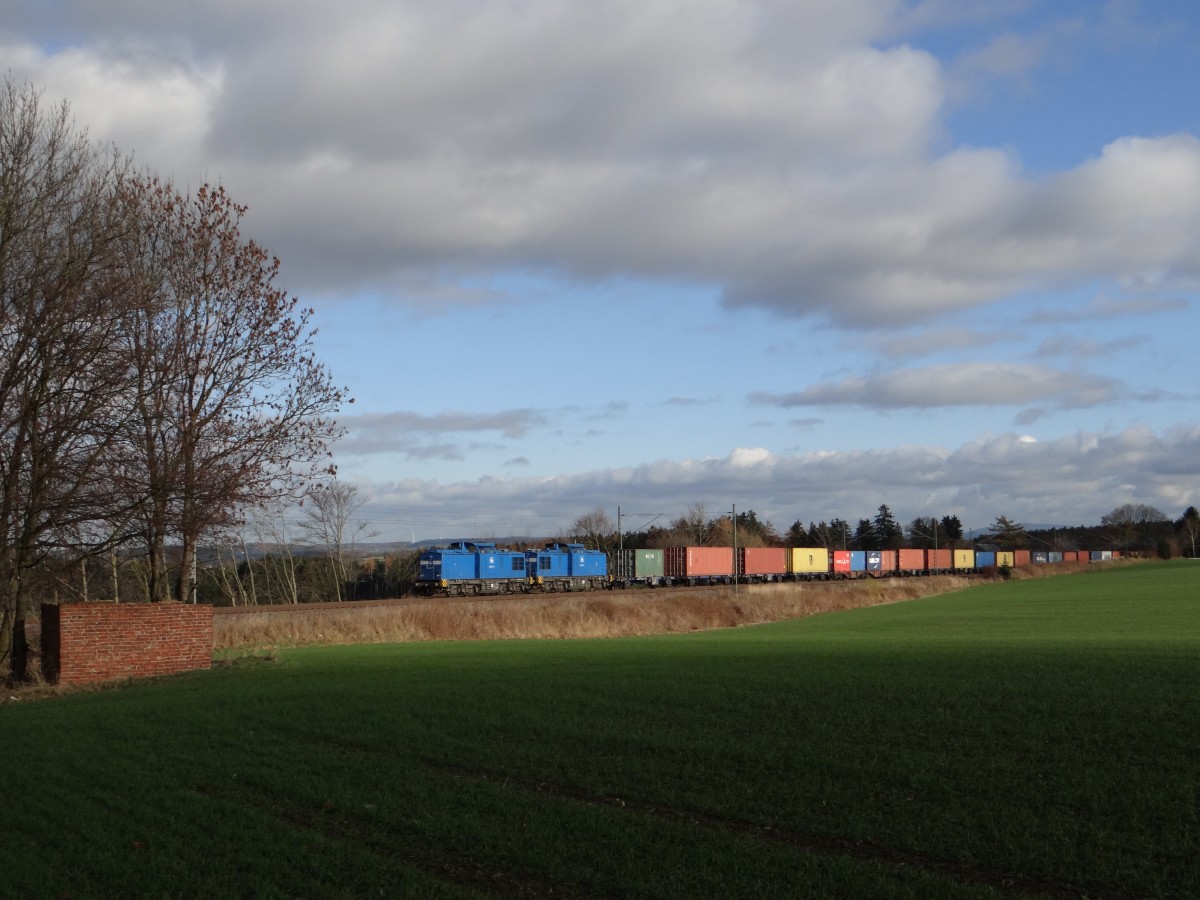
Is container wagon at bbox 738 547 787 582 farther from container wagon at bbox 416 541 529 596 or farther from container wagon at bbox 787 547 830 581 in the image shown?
container wagon at bbox 416 541 529 596

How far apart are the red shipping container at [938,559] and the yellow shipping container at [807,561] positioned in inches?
701

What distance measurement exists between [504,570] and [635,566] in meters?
12.6

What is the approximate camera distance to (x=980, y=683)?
1392 centimetres

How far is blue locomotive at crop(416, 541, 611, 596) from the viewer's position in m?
50.3

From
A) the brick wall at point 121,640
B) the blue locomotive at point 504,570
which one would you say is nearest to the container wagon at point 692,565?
the blue locomotive at point 504,570

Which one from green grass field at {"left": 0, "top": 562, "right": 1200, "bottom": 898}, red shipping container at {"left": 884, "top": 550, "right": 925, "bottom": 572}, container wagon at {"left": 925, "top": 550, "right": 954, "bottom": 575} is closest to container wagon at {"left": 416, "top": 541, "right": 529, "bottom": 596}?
green grass field at {"left": 0, "top": 562, "right": 1200, "bottom": 898}

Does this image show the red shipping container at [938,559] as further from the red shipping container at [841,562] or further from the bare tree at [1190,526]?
the bare tree at [1190,526]

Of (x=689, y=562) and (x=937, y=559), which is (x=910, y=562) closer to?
(x=937, y=559)

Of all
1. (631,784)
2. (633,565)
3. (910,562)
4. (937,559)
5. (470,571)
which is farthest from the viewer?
(937,559)

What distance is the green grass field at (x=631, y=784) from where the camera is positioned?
7.02 metres

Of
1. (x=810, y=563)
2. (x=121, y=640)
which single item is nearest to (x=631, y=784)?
(x=121, y=640)

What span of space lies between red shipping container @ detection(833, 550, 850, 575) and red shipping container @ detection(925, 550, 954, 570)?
46.9 feet

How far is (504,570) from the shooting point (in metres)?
54.2

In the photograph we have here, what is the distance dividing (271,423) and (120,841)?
1563 centimetres
